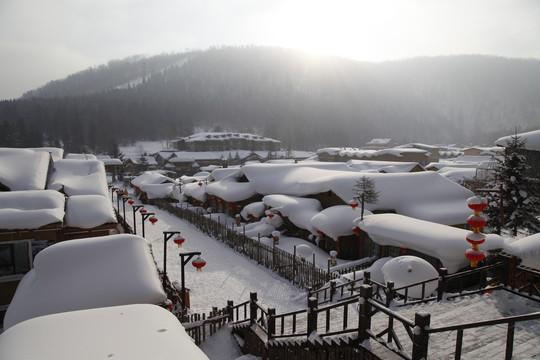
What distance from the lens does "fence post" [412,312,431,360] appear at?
471 cm

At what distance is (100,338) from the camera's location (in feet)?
13.3

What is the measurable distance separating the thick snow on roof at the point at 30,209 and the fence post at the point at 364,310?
11180mm

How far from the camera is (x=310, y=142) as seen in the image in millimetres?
119375

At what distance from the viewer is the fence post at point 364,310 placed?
5.71 m

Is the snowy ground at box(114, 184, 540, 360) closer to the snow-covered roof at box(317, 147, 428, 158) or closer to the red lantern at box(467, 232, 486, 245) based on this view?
the red lantern at box(467, 232, 486, 245)

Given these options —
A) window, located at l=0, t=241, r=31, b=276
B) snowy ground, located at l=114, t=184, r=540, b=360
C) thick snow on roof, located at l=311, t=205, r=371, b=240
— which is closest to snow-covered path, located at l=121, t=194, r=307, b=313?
snowy ground, located at l=114, t=184, r=540, b=360

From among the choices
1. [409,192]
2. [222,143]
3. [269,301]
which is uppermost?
[222,143]

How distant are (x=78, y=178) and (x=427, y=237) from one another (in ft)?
60.3

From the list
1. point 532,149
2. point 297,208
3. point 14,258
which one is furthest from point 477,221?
point 532,149

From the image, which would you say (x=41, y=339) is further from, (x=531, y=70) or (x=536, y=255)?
(x=531, y=70)

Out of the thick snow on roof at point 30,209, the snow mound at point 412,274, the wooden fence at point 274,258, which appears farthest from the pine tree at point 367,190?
the thick snow on roof at point 30,209

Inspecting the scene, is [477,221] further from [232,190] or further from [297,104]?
[297,104]

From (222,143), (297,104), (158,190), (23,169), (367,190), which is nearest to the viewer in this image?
(23,169)

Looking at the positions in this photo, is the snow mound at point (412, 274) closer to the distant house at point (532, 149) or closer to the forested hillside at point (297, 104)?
the distant house at point (532, 149)
